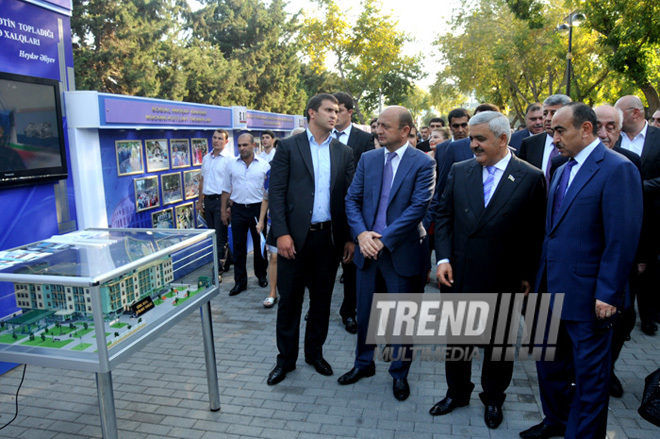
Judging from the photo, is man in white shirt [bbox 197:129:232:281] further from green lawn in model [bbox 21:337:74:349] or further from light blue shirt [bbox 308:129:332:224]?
green lawn in model [bbox 21:337:74:349]

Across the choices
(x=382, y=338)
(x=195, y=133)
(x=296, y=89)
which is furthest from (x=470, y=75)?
(x=382, y=338)

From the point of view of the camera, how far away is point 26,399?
4.07 meters

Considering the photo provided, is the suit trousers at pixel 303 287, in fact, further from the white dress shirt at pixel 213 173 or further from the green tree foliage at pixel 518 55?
the green tree foliage at pixel 518 55

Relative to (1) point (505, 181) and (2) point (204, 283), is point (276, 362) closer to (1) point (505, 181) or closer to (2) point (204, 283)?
(2) point (204, 283)

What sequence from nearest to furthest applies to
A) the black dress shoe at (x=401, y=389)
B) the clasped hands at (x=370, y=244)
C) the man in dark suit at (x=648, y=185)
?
1. the clasped hands at (x=370, y=244)
2. the black dress shoe at (x=401, y=389)
3. the man in dark suit at (x=648, y=185)

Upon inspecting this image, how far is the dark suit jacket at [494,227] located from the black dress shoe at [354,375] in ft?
3.96

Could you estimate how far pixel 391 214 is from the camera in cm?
391

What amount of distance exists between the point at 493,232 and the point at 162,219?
18.3 ft

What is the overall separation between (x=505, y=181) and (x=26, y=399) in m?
4.09

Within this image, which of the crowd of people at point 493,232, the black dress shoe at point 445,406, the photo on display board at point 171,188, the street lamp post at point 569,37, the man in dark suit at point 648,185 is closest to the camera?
the crowd of people at point 493,232

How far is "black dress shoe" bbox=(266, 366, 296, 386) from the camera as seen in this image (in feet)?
13.8

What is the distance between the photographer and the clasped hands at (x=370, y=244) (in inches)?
150

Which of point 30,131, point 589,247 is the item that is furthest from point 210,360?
point 30,131

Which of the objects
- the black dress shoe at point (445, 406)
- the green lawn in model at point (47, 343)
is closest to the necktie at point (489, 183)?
the black dress shoe at point (445, 406)
